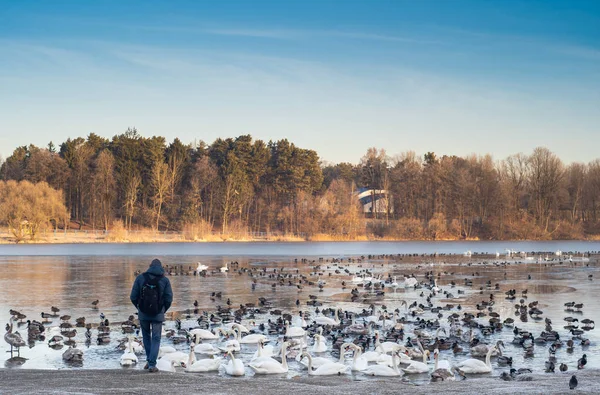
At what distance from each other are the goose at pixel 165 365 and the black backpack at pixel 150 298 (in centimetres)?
241

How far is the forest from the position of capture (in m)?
105

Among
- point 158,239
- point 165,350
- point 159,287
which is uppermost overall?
point 158,239

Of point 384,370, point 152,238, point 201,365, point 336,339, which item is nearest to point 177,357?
point 201,365

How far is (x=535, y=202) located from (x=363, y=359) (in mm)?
100012

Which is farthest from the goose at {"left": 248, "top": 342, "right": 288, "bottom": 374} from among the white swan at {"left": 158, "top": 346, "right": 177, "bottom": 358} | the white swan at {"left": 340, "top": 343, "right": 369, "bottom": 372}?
the white swan at {"left": 158, "top": 346, "right": 177, "bottom": 358}

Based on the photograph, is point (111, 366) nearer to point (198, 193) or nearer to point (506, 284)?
point (506, 284)

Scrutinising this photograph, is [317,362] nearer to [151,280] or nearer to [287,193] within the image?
[151,280]

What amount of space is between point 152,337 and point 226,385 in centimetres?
176

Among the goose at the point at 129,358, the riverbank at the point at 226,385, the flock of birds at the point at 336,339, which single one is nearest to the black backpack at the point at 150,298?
the riverbank at the point at 226,385

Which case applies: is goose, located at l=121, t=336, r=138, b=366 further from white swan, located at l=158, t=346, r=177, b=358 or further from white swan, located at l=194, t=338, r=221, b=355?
white swan, located at l=194, t=338, r=221, b=355

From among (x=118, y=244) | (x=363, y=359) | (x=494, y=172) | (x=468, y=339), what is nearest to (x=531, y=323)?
(x=468, y=339)

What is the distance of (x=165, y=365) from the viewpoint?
51.6 feet

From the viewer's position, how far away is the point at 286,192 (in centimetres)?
11212

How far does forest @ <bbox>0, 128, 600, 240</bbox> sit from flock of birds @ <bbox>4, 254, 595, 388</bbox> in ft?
249
